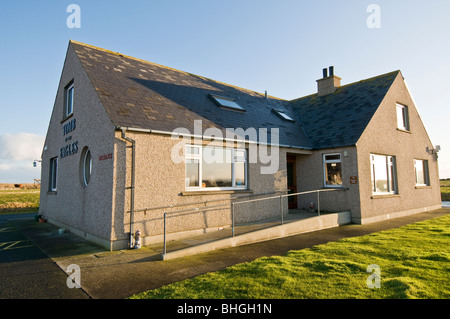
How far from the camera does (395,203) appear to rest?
13.0m

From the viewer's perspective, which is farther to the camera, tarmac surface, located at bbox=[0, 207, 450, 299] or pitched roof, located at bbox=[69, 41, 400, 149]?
pitched roof, located at bbox=[69, 41, 400, 149]

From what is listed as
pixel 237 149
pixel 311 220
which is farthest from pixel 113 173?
pixel 311 220

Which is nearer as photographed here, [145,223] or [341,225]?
[145,223]

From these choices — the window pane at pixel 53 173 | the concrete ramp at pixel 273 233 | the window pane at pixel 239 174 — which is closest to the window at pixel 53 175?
the window pane at pixel 53 173

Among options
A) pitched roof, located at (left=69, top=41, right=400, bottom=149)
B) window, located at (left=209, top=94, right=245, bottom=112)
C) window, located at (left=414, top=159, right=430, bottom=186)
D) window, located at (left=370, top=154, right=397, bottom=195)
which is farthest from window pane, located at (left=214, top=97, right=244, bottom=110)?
window, located at (left=414, top=159, right=430, bottom=186)

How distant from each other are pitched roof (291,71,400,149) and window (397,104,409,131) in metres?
1.76

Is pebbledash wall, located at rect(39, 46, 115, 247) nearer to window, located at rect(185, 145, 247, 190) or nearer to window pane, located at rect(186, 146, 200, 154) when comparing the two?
window pane, located at rect(186, 146, 200, 154)

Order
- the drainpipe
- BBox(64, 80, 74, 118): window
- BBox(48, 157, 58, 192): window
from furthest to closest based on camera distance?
BBox(48, 157, 58, 192): window, BBox(64, 80, 74, 118): window, the drainpipe

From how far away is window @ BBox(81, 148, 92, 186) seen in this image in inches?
383

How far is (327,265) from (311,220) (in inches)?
179

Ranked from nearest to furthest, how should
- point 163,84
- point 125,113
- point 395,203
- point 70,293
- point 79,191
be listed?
point 70,293
point 125,113
point 79,191
point 163,84
point 395,203

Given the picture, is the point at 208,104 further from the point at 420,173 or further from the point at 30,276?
the point at 420,173

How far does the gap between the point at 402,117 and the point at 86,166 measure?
14.9 metres

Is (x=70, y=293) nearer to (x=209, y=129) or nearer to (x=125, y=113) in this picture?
(x=125, y=113)
